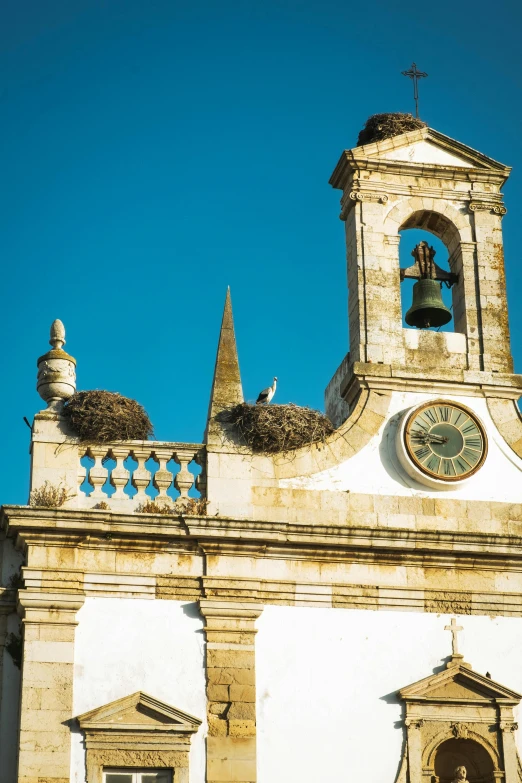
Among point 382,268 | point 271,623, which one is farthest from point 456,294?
point 271,623

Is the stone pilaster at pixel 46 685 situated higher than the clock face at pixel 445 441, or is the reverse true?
the clock face at pixel 445 441

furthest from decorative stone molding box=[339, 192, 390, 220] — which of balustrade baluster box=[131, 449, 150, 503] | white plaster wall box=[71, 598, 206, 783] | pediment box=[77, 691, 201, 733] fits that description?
pediment box=[77, 691, 201, 733]

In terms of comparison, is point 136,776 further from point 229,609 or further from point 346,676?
point 346,676

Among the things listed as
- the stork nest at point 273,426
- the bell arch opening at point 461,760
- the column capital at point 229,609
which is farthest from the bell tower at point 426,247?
the bell arch opening at point 461,760

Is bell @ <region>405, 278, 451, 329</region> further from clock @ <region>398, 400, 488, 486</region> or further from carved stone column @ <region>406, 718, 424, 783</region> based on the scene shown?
carved stone column @ <region>406, 718, 424, 783</region>

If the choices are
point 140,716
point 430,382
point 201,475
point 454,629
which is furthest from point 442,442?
point 140,716

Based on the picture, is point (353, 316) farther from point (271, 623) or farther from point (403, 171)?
point (271, 623)

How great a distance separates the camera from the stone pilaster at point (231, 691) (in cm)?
1412

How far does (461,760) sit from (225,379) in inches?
168

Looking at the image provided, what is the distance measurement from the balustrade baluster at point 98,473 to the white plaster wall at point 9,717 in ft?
4.68

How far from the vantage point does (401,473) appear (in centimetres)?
1584

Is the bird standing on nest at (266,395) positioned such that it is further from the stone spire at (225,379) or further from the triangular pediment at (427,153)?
the triangular pediment at (427,153)

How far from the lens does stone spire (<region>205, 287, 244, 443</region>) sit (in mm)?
15625

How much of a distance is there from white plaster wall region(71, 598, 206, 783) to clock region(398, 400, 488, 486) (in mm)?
2722
